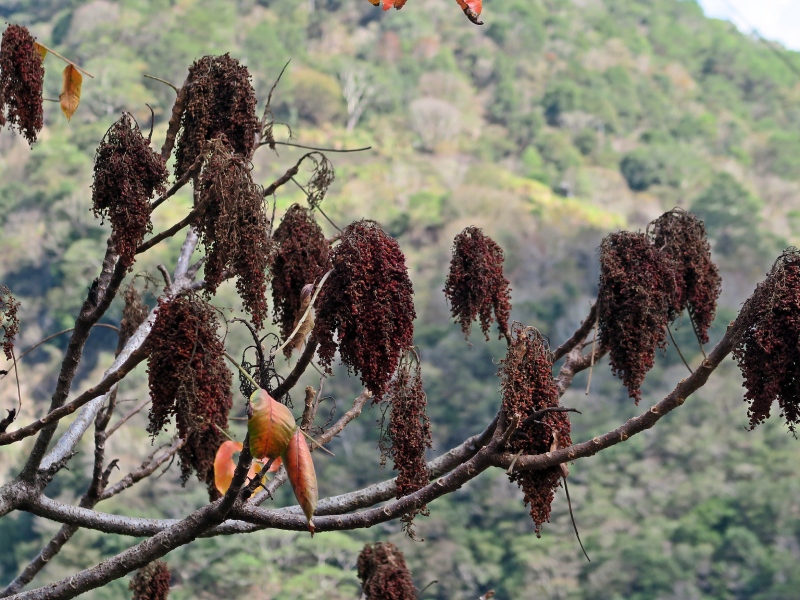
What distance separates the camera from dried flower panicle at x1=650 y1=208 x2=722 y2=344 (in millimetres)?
3816

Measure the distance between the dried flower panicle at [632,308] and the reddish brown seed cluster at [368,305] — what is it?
769 mm

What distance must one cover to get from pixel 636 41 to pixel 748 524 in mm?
84689

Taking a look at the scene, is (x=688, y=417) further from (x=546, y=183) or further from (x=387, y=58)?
(x=387, y=58)

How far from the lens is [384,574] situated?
→ 430 centimetres

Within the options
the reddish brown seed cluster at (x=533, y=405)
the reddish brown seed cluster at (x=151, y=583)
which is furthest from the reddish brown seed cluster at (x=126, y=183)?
the reddish brown seed cluster at (x=151, y=583)

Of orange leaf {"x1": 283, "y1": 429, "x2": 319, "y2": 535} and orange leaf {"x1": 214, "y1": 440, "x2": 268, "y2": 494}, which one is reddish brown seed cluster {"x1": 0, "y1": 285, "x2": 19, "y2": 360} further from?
orange leaf {"x1": 283, "y1": 429, "x2": 319, "y2": 535}

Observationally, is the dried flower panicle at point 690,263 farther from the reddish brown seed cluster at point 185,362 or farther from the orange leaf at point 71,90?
the orange leaf at point 71,90

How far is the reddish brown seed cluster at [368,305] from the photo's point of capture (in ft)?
9.69

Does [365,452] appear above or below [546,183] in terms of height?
below

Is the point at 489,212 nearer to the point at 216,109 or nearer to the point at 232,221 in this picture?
the point at 216,109

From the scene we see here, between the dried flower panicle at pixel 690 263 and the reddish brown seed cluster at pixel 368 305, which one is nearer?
the reddish brown seed cluster at pixel 368 305

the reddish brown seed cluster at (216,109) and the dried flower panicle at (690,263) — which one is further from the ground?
the reddish brown seed cluster at (216,109)

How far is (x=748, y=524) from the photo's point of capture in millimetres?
46906

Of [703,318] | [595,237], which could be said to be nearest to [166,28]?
[595,237]
